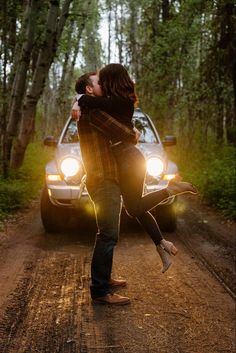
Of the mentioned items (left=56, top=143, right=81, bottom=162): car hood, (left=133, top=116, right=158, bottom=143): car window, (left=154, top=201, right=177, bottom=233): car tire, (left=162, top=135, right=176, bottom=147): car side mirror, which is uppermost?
(left=133, top=116, right=158, bottom=143): car window

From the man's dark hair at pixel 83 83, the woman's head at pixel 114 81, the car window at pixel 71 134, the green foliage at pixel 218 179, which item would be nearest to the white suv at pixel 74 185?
the car window at pixel 71 134

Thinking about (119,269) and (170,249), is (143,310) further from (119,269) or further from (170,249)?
(119,269)

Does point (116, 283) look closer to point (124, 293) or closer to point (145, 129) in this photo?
point (124, 293)

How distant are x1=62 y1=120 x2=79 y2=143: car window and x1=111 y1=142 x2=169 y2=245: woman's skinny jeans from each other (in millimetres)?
3589

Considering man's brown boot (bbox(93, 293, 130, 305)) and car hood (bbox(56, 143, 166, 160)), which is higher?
A: car hood (bbox(56, 143, 166, 160))

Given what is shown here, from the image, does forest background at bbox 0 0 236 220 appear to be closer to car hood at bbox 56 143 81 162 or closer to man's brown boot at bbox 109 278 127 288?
car hood at bbox 56 143 81 162

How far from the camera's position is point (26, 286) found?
15.0 ft

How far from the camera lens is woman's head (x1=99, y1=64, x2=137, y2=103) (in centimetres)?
380

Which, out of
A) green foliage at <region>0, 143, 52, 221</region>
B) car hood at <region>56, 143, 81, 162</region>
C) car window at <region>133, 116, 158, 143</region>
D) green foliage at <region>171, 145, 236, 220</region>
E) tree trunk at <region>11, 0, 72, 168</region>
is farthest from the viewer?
tree trunk at <region>11, 0, 72, 168</region>

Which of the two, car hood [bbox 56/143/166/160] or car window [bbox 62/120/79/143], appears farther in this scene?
car window [bbox 62/120/79/143]

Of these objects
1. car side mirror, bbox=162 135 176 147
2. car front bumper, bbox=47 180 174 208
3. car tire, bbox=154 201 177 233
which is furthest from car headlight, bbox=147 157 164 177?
car side mirror, bbox=162 135 176 147

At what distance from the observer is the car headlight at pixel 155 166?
263 inches

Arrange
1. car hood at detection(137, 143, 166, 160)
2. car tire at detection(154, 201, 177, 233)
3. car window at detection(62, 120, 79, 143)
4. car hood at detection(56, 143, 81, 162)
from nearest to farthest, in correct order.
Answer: car hood at detection(56, 143, 81, 162) < car hood at detection(137, 143, 166, 160) < car tire at detection(154, 201, 177, 233) < car window at detection(62, 120, 79, 143)

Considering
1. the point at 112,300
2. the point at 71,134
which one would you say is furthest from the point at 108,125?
the point at 71,134
